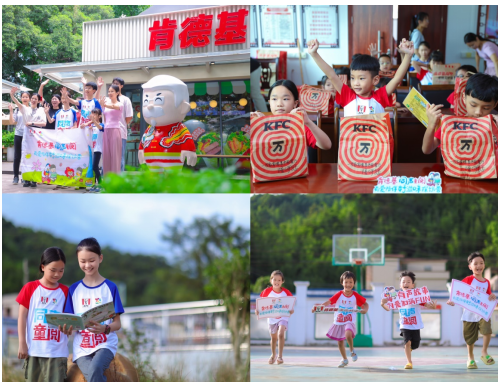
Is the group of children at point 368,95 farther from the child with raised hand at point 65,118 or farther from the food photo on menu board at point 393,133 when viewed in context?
the child with raised hand at point 65,118

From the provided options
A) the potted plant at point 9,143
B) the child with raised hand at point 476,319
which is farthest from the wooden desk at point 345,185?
the potted plant at point 9,143

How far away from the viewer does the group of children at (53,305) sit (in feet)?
11.4

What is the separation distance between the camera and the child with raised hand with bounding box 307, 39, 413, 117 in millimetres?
4047

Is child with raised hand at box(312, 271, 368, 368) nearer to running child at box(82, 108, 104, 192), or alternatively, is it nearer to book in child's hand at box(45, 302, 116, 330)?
book in child's hand at box(45, 302, 116, 330)

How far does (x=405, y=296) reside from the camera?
156 inches

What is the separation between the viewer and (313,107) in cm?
561

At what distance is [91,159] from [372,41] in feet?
21.9

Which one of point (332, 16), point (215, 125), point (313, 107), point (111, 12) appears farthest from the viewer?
point (332, 16)

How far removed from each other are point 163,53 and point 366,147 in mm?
1831

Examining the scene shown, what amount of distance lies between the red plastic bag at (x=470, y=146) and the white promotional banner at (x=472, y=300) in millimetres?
806

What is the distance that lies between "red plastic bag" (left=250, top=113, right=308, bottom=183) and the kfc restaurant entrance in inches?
36.7

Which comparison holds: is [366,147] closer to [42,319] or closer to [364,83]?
[364,83]
